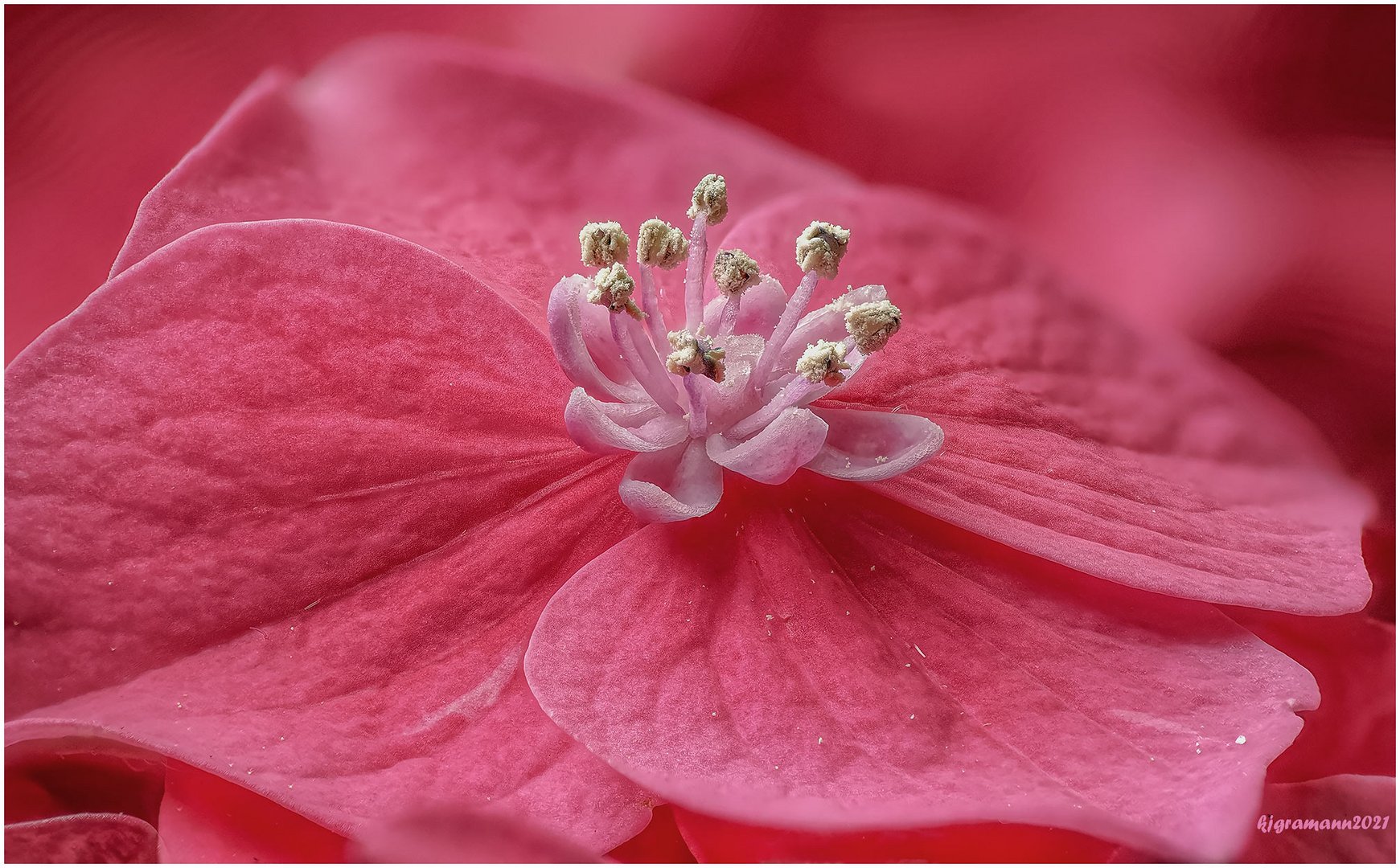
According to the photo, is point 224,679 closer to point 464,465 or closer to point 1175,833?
point 464,465

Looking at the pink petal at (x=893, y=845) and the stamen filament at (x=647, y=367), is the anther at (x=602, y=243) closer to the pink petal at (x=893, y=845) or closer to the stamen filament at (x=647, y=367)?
the stamen filament at (x=647, y=367)

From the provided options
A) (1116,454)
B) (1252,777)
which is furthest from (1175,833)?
(1116,454)

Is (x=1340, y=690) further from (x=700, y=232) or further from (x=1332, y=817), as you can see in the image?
(x=700, y=232)

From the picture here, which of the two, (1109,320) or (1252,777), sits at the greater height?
(1109,320)

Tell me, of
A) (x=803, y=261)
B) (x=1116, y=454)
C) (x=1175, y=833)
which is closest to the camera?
(x=1175, y=833)

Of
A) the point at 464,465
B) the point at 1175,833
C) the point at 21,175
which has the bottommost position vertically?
the point at 1175,833

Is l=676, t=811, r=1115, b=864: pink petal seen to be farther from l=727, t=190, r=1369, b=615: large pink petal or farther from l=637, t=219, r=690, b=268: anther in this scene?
l=637, t=219, r=690, b=268: anther

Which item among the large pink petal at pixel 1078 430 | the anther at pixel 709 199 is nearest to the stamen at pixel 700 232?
the anther at pixel 709 199
